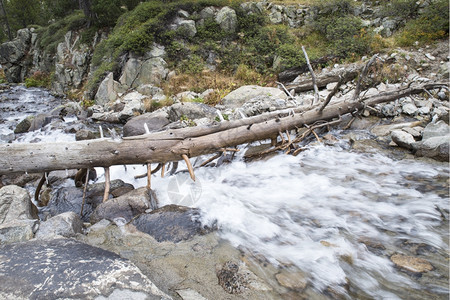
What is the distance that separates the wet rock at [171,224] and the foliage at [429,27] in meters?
14.9

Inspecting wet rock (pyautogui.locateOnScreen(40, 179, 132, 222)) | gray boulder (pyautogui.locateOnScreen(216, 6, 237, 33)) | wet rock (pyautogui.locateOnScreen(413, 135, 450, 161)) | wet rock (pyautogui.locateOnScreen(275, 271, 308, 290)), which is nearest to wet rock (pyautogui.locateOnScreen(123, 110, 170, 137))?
wet rock (pyautogui.locateOnScreen(40, 179, 132, 222))

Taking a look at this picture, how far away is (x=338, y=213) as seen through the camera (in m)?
3.82

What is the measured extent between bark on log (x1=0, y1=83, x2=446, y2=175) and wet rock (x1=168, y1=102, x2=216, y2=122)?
376 centimetres

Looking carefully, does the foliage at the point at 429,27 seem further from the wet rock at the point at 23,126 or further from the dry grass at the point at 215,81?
the wet rock at the point at 23,126

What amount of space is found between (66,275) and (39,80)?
1139 inches

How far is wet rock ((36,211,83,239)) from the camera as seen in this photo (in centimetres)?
308

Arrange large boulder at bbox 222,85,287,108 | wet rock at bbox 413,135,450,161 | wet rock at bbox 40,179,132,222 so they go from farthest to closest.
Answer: large boulder at bbox 222,85,287,108, wet rock at bbox 413,135,450,161, wet rock at bbox 40,179,132,222

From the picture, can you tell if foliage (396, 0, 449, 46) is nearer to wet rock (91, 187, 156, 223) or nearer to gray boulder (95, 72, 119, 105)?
wet rock (91, 187, 156, 223)

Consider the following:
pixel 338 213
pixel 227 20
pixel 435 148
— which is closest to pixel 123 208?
pixel 338 213

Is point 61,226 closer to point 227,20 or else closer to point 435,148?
point 435,148

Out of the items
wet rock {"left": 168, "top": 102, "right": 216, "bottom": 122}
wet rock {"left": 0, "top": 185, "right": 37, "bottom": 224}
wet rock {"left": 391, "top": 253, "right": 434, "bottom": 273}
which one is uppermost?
wet rock {"left": 0, "top": 185, "right": 37, "bottom": 224}

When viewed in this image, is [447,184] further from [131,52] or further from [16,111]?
[16,111]

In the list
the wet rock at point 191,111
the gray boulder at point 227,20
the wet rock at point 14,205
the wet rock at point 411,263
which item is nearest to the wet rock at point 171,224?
the wet rock at point 14,205

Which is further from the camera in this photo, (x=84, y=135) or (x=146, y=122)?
(x=146, y=122)
